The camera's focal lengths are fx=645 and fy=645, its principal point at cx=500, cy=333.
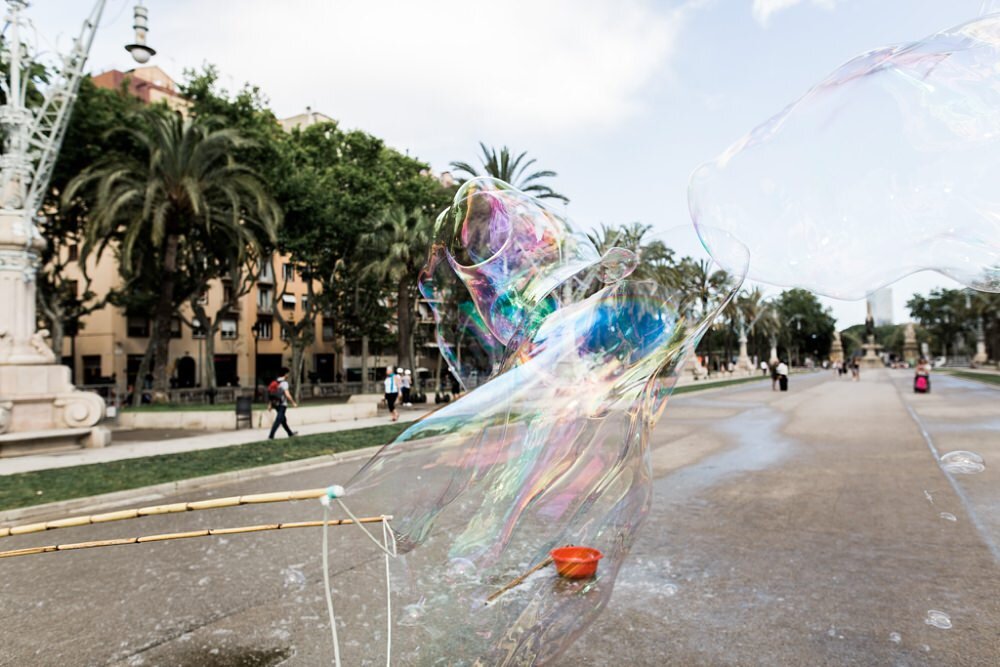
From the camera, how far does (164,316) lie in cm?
2559

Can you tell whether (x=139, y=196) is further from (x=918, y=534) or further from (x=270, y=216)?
(x=918, y=534)

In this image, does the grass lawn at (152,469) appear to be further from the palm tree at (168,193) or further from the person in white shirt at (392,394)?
the palm tree at (168,193)

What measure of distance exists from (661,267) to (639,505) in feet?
7.35

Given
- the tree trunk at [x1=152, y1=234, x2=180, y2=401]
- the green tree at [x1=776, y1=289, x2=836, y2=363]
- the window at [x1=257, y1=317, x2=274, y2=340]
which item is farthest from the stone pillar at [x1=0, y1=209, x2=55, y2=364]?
the green tree at [x1=776, y1=289, x2=836, y2=363]

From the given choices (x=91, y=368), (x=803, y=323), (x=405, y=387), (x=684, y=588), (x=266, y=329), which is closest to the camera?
(x=684, y=588)

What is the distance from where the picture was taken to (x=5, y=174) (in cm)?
1590

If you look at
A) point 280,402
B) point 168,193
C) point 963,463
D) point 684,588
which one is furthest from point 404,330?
→ point 684,588

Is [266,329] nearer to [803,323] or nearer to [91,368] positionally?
[91,368]

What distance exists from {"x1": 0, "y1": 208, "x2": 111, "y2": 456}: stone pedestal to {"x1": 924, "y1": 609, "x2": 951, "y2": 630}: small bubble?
1645cm

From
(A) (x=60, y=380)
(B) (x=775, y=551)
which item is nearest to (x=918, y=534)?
(B) (x=775, y=551)

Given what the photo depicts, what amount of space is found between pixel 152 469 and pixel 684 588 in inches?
381

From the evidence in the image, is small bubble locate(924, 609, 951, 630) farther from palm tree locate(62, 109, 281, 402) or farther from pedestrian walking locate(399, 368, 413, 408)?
palm tree locate(62, 109, 281, 402)

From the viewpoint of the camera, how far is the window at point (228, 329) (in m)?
52.5

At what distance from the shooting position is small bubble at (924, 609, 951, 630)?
4.05 metres
